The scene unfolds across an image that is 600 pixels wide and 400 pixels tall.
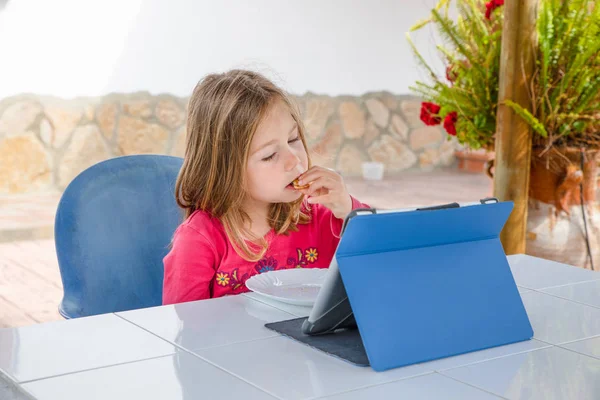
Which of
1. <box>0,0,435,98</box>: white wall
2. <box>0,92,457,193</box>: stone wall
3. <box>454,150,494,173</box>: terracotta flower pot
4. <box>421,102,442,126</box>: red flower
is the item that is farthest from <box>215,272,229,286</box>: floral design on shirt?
<box>454,150,494,173</box>: terracotta flower pot

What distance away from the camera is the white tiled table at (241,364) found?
0.74 metres

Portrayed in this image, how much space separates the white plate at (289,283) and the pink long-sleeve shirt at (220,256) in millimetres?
224

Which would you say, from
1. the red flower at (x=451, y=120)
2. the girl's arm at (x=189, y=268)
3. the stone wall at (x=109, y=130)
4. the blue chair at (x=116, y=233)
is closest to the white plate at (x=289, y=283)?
the girl's arm at (x=189, y=268)

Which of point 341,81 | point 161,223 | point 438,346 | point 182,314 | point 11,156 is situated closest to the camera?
point 438,346

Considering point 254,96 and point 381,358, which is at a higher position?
point 254,96

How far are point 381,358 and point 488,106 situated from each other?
1.79 metres

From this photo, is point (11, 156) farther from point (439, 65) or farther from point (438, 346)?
point (438, 346)

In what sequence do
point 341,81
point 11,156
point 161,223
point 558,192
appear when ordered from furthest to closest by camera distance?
point 341,81, point 11,156, point 558,192, point 161,223

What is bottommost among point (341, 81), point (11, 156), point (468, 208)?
point (11, 156)

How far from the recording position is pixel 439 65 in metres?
6.44

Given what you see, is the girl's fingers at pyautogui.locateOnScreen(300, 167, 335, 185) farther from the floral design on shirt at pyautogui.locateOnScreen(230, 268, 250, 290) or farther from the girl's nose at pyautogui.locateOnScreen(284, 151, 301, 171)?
the floral design on shirt at pyautogui.locateOnScreen(230, 268, 250, 290)

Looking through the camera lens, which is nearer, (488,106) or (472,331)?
(472,331)

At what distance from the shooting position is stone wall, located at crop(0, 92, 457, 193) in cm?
499

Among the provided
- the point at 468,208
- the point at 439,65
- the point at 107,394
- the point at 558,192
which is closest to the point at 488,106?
the point at 558,192
